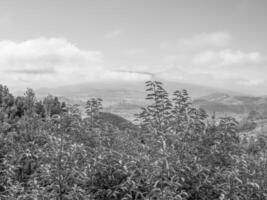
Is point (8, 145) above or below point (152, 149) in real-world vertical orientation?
below

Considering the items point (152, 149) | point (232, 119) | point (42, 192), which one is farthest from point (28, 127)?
point (232, 119)

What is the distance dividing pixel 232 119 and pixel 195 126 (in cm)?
95

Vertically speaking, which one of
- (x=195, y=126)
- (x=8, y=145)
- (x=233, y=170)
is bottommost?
(x=8, y=145)

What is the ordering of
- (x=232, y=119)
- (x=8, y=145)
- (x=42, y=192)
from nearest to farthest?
(x=42, y=192) < (x=232, y=119) < (x=8, y=145)

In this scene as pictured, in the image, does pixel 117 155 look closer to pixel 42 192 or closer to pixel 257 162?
pixel 42 192

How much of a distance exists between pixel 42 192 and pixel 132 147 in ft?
8.27

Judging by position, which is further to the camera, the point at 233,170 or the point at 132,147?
the point at 132,147

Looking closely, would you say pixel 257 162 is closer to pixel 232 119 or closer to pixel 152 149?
pixel 232 119

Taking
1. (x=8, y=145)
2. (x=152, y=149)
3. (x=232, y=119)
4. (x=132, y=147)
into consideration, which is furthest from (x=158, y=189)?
(x=8, y=145)

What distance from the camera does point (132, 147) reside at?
7590 millimetres

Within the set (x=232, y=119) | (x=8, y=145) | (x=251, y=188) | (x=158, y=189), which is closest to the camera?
(x=158, y=189)

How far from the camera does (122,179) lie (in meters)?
6.53

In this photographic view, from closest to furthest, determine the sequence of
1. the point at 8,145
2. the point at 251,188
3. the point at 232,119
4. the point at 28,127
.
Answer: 1. the point at 251,188
2. the point at 232,119
3. the point at 8,145
4. the point at 28,127

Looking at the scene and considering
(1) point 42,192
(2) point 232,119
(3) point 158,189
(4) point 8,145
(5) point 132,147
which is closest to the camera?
(3) point 158,189
